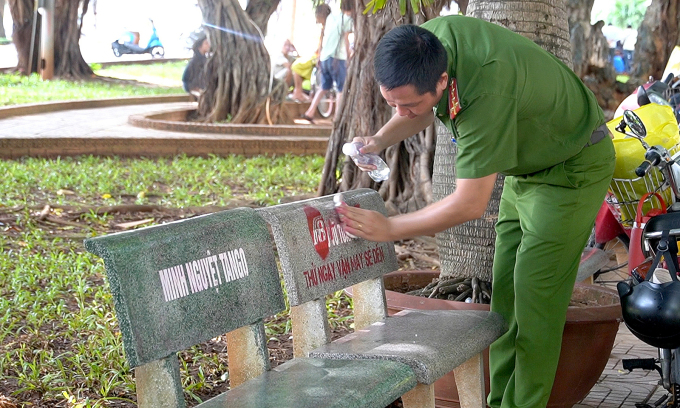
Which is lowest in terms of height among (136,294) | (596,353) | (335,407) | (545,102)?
(596,353)

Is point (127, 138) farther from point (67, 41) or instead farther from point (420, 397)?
point (67, 41)

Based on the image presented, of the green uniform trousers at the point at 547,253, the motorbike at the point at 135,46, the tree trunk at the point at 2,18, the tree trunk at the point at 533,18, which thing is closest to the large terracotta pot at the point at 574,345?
the green uniform trousers at the point at 547,253

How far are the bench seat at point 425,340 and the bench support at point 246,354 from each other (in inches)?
7.8

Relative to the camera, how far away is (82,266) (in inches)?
224

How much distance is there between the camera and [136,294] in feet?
8.01

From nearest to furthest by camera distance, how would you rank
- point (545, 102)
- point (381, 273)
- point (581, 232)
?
1. point (545, 102)
2. point (581, 232)
3. point (381, 273)

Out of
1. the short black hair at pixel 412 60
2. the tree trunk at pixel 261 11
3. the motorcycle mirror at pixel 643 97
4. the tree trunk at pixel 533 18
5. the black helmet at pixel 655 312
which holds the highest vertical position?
the tree trunk at pixel 261 11

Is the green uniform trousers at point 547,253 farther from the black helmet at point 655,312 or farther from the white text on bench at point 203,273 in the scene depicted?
the white text on bench at point 203,273

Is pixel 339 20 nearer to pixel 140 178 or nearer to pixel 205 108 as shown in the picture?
pixel 205 108

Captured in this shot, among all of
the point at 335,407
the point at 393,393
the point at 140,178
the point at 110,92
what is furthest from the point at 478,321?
the point at 110,92

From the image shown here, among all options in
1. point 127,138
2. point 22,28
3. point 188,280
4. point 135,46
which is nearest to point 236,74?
point 127,138

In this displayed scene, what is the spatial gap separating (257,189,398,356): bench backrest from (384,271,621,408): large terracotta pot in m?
0.18

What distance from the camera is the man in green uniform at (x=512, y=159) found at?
109 inches

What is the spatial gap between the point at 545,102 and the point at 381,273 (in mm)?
1015
